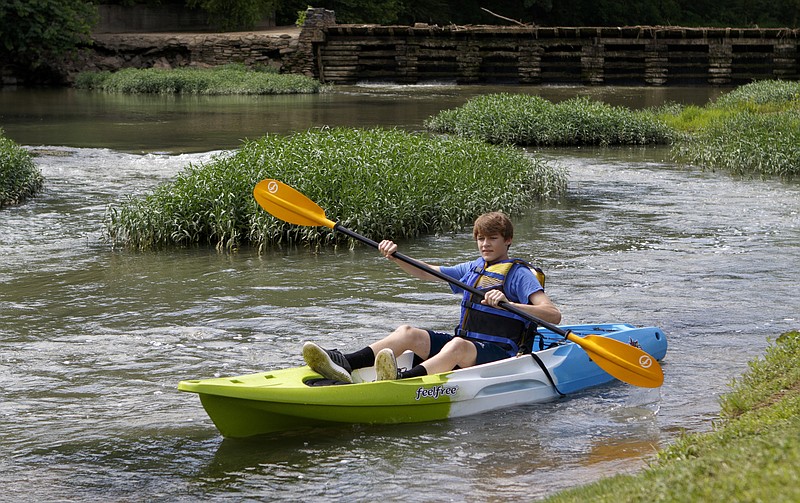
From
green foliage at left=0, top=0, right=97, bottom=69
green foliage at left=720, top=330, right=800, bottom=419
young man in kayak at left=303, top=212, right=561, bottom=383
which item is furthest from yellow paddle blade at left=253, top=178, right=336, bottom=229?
green foliage at left=0, top=0, right=97, bottom=69

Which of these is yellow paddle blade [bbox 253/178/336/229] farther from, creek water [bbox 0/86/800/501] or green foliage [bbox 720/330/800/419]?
green foliage [bbox 720/330/800/419]

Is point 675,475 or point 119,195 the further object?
point 119,195

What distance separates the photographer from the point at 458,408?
5.92 meters

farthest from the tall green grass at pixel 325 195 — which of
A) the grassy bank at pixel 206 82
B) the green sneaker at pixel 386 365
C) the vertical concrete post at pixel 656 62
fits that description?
the vertical concrete post at pixel 656 62

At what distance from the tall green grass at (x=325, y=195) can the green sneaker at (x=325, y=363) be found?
4.34m

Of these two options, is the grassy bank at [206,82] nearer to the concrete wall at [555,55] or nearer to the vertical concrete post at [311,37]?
the vertical concrete post at [311,37]

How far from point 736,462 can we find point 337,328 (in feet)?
14.4

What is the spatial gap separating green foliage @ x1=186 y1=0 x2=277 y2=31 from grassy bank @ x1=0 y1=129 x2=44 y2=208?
22.6 meters

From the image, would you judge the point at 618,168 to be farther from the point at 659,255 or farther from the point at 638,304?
the point at 638,304

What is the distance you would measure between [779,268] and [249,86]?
21774 millimetres

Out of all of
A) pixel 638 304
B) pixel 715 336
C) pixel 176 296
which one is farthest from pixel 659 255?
pixel 176 296

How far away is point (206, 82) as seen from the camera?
29.8 meters

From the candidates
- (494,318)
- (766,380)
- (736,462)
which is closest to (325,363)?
(494,318)

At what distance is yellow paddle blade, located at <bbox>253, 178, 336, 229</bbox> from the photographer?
7307 mm
